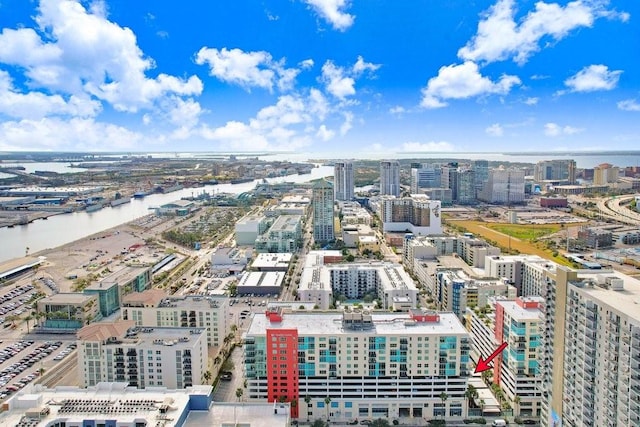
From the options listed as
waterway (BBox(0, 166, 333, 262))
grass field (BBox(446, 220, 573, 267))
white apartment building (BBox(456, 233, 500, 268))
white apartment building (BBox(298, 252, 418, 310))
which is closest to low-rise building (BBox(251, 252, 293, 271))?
white apartment building (BBox(298, 252, 418, 310))

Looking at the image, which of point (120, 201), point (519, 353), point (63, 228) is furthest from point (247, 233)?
point (120, 201)

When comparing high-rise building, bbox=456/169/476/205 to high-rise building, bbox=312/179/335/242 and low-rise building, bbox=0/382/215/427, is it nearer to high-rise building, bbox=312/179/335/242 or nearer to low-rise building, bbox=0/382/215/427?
high-rise building, bbox=312/179/335/242

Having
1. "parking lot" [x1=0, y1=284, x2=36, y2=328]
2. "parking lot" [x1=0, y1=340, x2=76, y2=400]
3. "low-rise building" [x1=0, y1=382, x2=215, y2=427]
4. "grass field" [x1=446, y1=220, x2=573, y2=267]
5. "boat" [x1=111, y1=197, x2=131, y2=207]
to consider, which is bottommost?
"parking lot" [x1=0, y1=340, x2=76, y2=400]

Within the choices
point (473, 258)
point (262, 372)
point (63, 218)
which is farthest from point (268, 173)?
point (262, 372)

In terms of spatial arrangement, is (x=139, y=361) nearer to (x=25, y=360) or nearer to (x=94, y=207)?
(x=25, y=360)

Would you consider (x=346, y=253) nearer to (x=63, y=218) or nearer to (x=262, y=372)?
(x=262, y=372)

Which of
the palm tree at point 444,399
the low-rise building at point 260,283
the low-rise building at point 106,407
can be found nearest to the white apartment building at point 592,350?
the palm tree at point 444,399

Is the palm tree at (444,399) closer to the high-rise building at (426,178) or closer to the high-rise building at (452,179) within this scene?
the high-rise building at (452,179)
